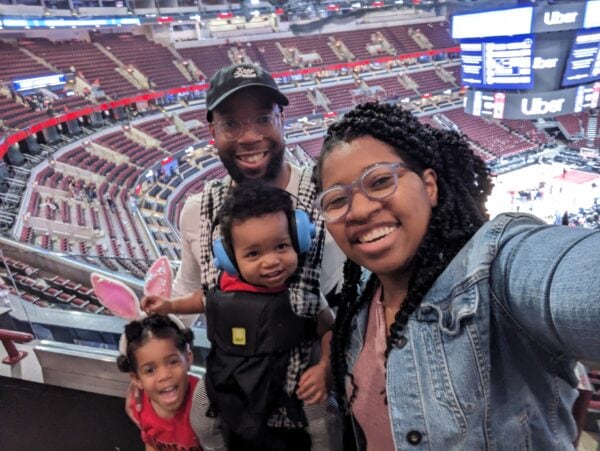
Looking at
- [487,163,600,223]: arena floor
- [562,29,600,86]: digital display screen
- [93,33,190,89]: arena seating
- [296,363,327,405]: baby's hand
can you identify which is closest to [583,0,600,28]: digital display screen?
[562,29,600,86]: digital display screen

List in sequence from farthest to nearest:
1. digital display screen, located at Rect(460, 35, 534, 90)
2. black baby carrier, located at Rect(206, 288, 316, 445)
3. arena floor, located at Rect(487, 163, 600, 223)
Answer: arena floor, located at Rect(487, 163, 600, 223), digital display screen, located at Rect(460, 35, 534, 90), black baby carrier, located at Rect(206, 288, 316, 445)

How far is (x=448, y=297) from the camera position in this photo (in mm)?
746

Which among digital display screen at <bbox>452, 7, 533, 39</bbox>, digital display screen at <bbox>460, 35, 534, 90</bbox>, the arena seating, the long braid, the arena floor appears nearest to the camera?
the long braid

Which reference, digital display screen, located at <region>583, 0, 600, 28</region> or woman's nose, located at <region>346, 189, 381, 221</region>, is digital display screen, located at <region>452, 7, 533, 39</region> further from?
woman's nose, located at <region>346, 189, 381, 221</region>

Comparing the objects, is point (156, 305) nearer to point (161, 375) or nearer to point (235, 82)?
point (161, 375)

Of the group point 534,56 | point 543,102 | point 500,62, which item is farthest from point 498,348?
point 543,102

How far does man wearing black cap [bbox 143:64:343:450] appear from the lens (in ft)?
4.24

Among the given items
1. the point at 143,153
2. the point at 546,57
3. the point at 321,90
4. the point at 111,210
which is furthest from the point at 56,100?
the point at 546,57

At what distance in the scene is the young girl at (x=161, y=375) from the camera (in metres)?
1.45

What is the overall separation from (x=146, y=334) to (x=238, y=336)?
0.44 metres

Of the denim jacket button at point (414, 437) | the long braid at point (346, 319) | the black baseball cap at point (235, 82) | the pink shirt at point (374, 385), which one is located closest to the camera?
the denim jacket button at point (414, 437)

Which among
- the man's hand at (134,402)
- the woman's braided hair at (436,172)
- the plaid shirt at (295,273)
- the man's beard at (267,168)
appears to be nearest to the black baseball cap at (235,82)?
the man's beard at (267,168)

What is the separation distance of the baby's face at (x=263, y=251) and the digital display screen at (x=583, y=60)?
12708 mm

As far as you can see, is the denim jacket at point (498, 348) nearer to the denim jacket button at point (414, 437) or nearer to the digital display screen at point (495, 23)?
the denim jacket button at point (414, 437)
